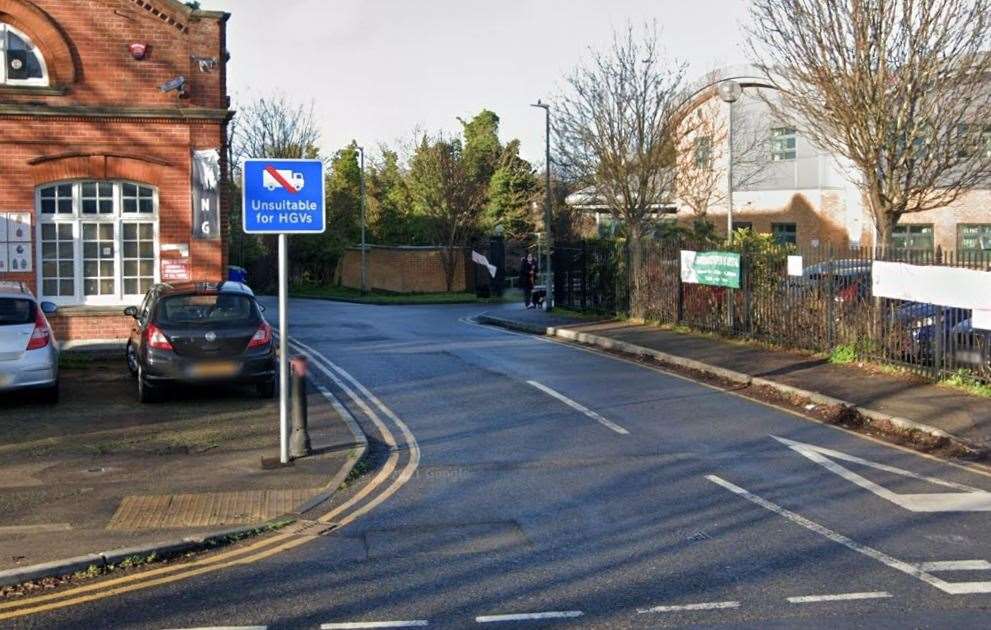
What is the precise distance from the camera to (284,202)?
1041 centimetres

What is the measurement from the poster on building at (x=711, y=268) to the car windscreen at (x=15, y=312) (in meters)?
12.7

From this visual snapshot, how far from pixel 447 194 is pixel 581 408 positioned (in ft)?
119

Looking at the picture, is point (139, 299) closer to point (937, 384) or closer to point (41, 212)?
point (41, 212)

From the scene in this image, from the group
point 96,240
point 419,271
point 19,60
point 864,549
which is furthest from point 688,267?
point 419,271

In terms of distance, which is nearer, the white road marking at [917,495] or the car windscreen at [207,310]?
the white road marking at [917,495]

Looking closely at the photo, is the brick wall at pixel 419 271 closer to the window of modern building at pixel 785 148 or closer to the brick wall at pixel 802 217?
the brick wall at pixel 802 217

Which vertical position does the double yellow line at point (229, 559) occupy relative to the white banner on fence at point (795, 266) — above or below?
below

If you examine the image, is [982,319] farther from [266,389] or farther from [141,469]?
[141,469]

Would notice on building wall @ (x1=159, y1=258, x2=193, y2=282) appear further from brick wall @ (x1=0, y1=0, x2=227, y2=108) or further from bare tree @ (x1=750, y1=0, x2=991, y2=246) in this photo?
bare tree @ (x1=750, y1=0, x2=991, y2=246)

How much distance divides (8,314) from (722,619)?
35.2ft

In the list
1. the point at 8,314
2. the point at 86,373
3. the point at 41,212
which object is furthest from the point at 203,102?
the point at 8,314

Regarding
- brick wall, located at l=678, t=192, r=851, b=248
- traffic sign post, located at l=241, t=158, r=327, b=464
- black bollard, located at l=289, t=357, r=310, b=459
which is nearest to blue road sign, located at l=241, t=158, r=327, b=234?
traffic sign post, located at l=241, t=158, r=327, b=464

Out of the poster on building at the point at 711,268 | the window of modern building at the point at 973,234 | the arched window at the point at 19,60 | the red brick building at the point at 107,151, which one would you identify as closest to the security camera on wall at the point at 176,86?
the red brick building at the point at 107,151

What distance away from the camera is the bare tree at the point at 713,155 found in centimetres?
3480
